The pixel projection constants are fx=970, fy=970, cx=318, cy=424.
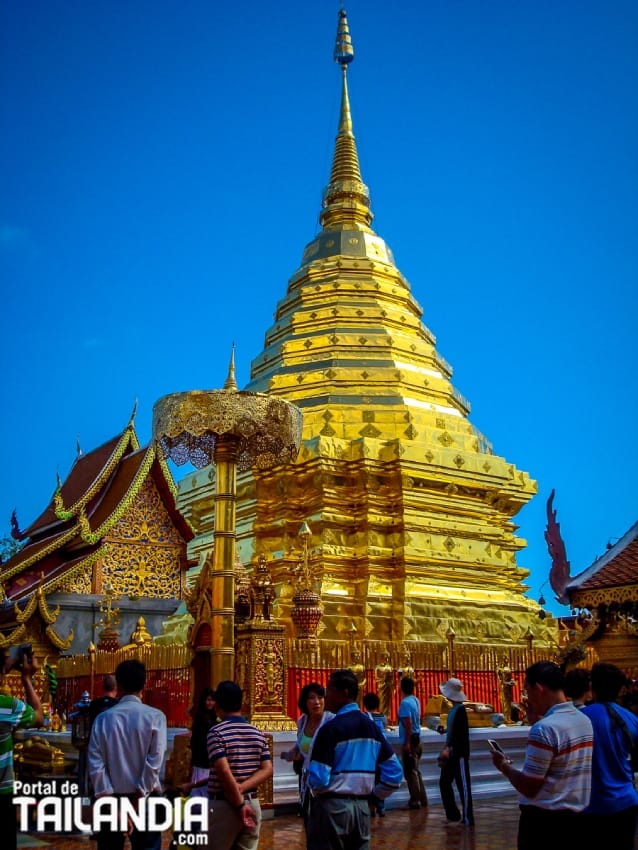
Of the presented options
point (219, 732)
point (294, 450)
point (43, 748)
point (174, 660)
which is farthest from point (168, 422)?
point (219, 732)

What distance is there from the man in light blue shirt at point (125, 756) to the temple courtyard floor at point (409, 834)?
3110 millimetres

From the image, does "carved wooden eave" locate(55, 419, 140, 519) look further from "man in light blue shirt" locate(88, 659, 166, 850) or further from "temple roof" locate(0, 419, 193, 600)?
"man in light blue shirt" locate(88, 659, 166, 850)

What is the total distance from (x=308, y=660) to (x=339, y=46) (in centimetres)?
1872

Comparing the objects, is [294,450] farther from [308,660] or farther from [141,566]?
[141,566]

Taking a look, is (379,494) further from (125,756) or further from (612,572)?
(125,756)

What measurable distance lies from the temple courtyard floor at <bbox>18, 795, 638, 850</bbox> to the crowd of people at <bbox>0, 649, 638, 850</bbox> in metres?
2.98

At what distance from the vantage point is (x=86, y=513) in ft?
67.3

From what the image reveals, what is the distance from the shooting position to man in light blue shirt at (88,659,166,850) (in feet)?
13.6

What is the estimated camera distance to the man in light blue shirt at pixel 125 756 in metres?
4.16

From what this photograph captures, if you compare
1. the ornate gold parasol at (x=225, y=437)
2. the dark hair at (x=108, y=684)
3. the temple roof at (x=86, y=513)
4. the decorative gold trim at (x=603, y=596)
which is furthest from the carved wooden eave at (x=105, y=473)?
the dark hair at (x=108, y=684)

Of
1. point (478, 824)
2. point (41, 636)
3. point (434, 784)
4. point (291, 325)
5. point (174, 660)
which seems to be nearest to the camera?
point (478, 824)

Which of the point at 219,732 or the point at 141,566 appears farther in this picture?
the point at 141,566

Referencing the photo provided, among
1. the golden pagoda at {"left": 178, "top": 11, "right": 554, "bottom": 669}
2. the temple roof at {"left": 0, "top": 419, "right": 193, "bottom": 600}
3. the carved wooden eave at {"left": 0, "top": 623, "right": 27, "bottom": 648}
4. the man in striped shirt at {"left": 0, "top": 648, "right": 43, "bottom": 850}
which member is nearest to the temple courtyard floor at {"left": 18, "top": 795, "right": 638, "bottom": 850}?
the man in striped shirt at {"left": 0, "top": 648, "right": 43, "bottom": 850}

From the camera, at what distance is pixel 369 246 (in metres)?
20.9
